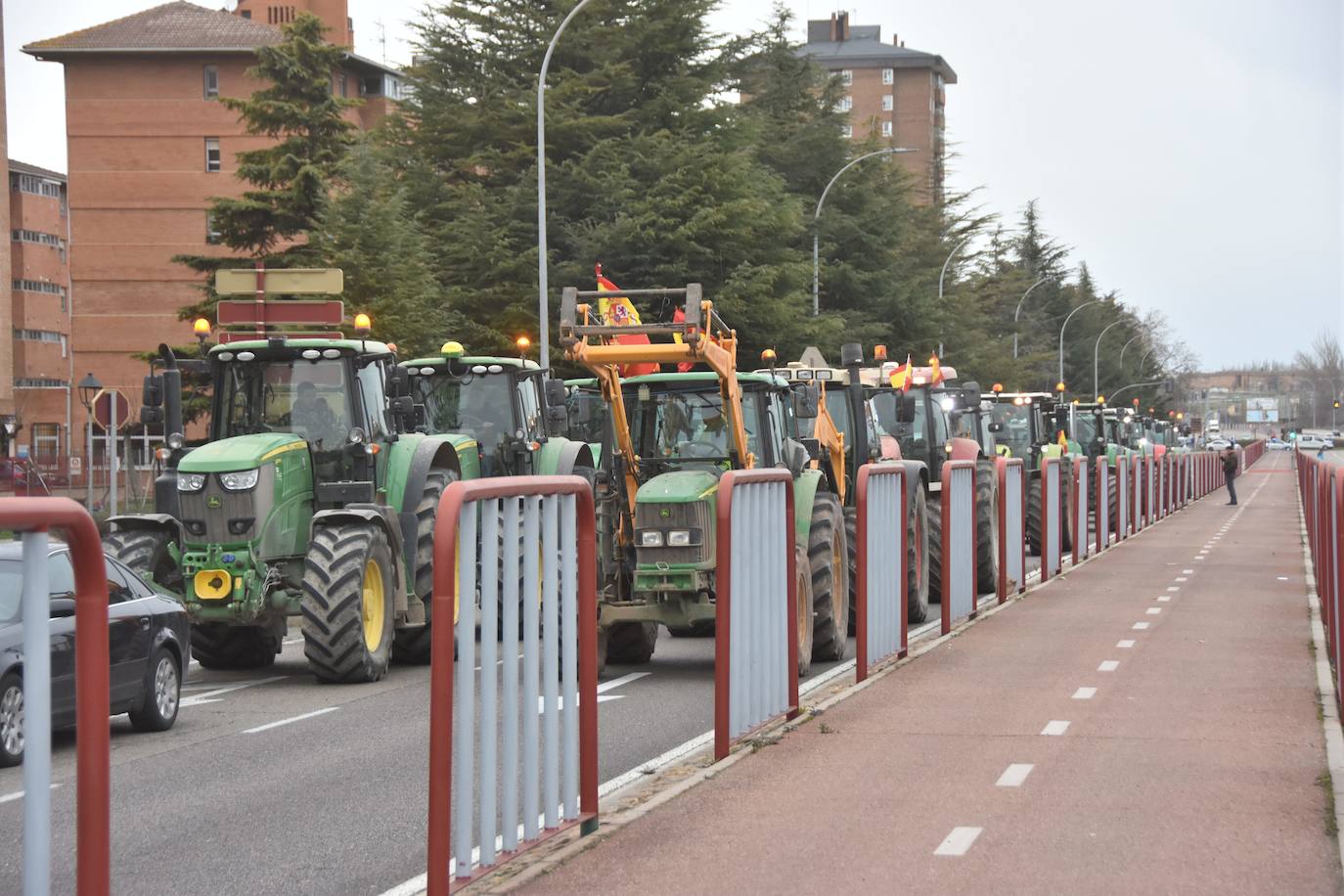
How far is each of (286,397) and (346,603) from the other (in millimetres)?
2305

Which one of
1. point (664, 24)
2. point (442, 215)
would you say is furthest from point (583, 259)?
point (664, 24)

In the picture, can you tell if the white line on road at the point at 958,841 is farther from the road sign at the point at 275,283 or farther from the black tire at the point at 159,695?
the road sign at the point at 275,283

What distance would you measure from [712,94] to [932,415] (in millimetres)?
22048

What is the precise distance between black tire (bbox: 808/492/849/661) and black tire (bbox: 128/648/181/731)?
4.86 meters

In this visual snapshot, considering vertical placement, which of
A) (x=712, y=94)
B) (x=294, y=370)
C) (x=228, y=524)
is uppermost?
(x=712, y=94)

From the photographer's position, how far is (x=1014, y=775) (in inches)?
356

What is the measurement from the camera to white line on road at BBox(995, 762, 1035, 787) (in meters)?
8.79

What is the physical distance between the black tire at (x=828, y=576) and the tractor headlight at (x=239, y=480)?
438 centimetres

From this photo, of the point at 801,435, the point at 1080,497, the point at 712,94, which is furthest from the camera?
the point at 712,94

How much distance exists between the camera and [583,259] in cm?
3981

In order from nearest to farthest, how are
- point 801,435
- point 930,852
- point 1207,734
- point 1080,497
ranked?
point 930,852 → point 1207,734 → point 801,435 → point 1080,497

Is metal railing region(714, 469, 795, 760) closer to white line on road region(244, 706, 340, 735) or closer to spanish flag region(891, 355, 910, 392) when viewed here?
white line on road region(244, 706, 340, 735)

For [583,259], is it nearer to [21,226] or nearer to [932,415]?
[932,415]

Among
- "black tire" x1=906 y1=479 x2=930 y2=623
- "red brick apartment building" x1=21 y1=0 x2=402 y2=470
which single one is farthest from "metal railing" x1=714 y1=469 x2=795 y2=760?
"red brick apartment building" x1=21 y1=0 x2=402 y2=470
